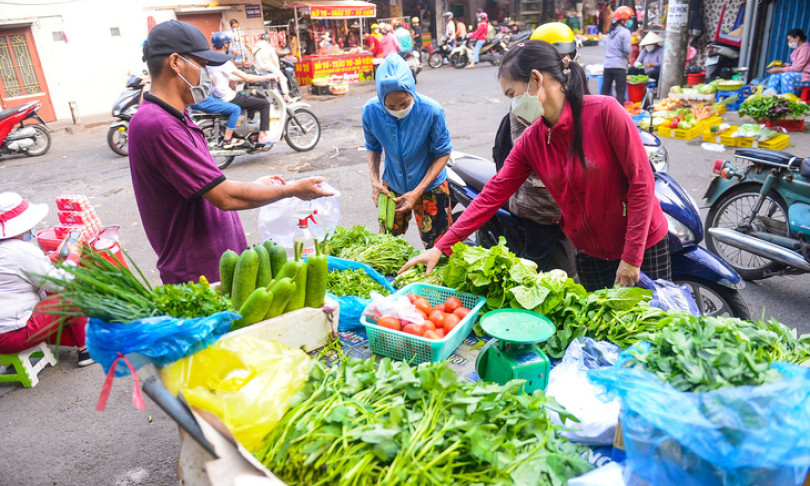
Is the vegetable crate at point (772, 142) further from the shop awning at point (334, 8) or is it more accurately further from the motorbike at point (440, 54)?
the motorbike at point (440, 54)

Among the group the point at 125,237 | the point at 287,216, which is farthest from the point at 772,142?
the point at 125,237

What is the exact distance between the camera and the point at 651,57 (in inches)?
473

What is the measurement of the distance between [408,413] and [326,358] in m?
0.72

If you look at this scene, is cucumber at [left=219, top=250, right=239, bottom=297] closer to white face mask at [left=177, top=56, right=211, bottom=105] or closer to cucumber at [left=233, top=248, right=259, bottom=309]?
cucumber at [left=233, top=248, right=259, bottom=309]

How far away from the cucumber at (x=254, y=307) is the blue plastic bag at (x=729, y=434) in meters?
1.31

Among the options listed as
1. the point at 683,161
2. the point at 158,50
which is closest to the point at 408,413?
the point at 158,50

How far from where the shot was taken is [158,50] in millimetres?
2387

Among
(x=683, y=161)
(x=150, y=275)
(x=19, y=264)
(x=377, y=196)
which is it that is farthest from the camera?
(x=683, y=161)

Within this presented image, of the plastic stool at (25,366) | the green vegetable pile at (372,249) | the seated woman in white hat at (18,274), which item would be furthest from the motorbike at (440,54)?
the plastic stool at (25,366)

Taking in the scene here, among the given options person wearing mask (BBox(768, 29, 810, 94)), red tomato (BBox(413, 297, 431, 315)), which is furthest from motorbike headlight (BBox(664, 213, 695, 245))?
person wearing mask (BBox(768, 29, 810, 94))

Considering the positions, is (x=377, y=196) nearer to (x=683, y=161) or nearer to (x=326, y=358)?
(x=326, y=358)

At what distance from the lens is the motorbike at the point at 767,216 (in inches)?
158

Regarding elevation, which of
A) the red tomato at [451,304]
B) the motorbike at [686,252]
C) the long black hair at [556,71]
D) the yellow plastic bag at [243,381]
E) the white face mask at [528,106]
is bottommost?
the motorbike at [686,252]

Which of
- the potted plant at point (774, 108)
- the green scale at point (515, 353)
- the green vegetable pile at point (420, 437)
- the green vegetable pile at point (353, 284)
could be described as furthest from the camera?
the potted plant at point (774, 108)
